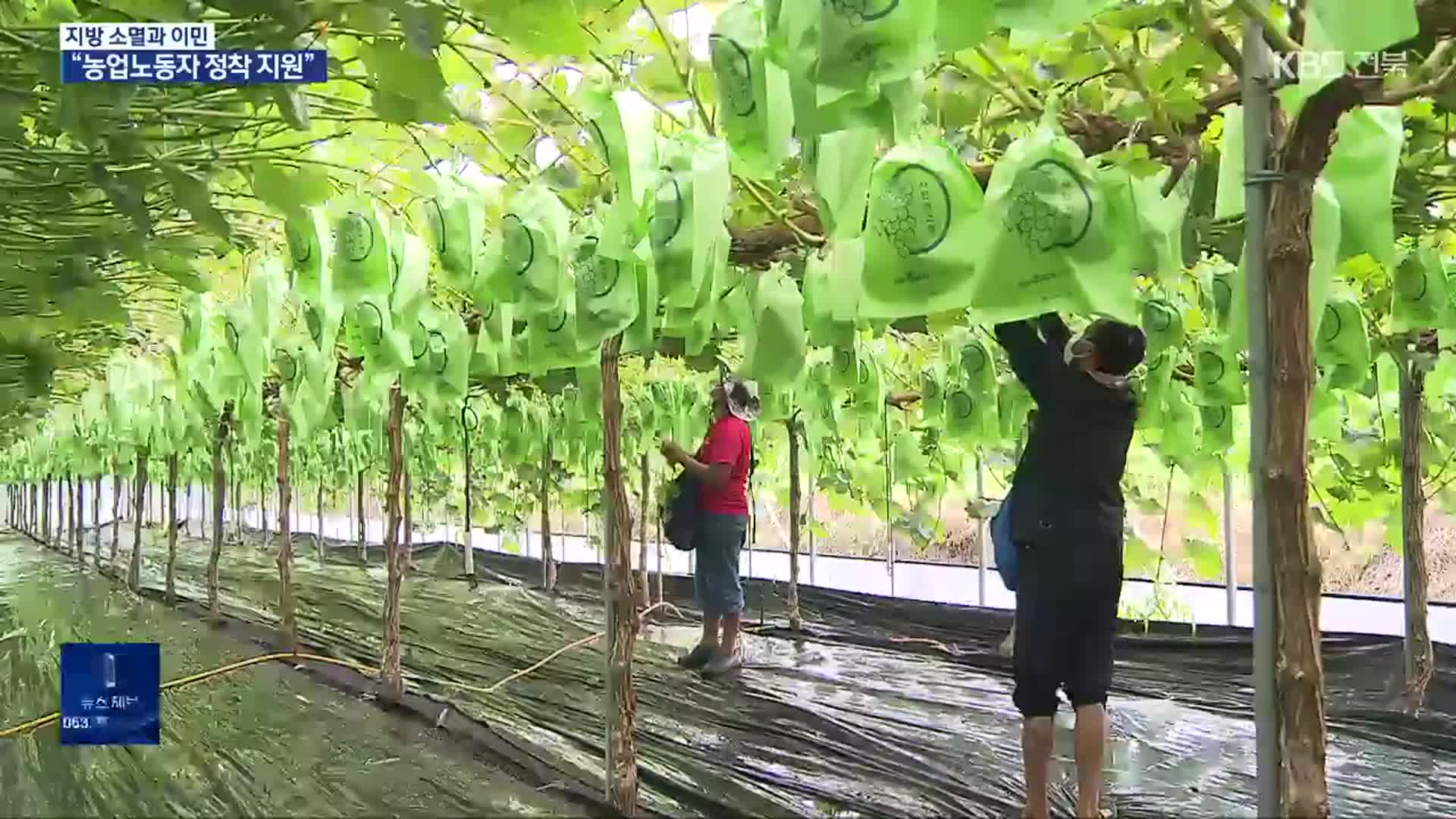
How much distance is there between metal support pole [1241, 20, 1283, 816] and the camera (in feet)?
3.77

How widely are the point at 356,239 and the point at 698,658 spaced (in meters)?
3.06

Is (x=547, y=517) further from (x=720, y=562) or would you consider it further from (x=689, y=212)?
(x=689, y=212)

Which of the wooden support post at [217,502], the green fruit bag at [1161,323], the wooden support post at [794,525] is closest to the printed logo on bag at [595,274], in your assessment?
the green fruit bag at [1161,323]

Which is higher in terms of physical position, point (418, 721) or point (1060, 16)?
point (1060, 16)

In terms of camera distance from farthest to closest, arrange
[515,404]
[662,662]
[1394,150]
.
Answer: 1. [515,404]
2. [662,662]
3. [1394,150]

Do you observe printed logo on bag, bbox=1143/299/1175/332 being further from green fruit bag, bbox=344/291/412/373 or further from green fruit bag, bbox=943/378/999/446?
green fruit bag, bbox=344/291/412/373

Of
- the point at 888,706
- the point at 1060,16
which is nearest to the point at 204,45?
the point at 1060,16

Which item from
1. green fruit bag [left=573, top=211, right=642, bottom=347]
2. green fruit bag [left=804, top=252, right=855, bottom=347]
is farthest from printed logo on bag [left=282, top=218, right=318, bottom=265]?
green fruit bag [left=804, top=252, right=855, bottom=347]

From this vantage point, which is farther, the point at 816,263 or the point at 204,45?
the point at 816,263

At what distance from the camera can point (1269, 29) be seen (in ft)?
3.61

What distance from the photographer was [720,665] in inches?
183

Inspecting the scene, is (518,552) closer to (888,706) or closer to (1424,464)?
(888,706)

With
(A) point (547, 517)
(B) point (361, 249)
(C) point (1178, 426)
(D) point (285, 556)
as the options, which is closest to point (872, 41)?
(B) point (361, 249)

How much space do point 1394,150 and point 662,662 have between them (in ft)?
13.2
